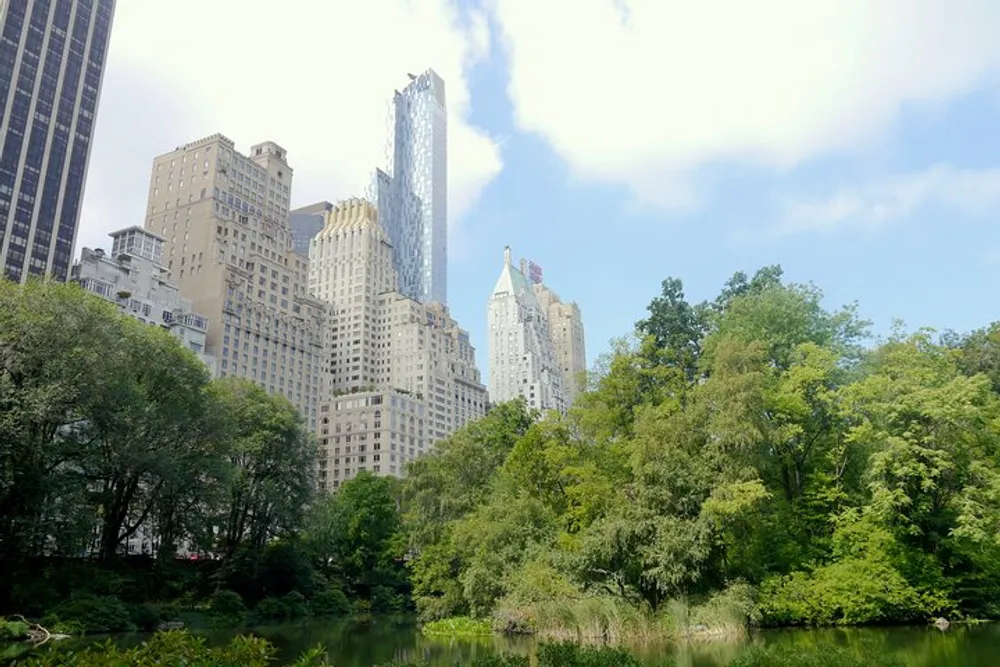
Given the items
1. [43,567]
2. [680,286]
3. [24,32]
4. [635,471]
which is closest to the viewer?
[635,471]

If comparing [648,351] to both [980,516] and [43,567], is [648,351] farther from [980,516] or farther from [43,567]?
[43,567]

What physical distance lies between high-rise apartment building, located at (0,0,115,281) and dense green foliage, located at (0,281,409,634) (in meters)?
56.2

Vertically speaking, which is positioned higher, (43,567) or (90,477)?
(90,477)

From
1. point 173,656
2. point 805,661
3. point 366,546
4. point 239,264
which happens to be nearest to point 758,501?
point 805,661

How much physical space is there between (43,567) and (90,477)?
202 inches

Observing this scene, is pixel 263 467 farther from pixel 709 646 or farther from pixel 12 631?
pixel 709 646

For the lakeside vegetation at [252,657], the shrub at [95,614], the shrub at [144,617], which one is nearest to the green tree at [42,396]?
the shrub at [95,614]

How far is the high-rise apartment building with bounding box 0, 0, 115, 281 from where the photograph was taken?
94.9 m

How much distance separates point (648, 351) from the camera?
41250 millimetres

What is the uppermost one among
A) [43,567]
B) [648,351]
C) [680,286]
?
[680,286]

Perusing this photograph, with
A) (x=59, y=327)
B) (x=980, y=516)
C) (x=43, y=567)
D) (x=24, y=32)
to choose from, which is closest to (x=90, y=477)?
(x=43, y=567)

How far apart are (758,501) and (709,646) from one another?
700 centimetres

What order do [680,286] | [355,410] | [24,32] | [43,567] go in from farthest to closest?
[355,410]
[24,32]
[680,286]
[43,567]

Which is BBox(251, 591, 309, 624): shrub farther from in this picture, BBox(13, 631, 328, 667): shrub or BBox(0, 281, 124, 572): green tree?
BBox(13, 631, 328, 667): shrub
